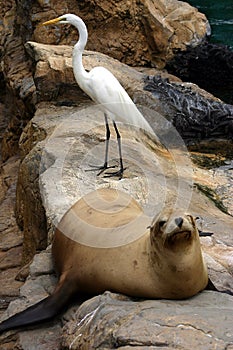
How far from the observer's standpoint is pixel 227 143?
23.9 ft

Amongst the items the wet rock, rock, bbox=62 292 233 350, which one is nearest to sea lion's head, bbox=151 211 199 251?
rock, bbox=62 292 233 350

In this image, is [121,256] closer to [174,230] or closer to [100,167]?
[174,230]

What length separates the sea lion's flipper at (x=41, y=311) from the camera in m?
3.73

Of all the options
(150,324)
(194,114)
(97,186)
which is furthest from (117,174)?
(150,324)

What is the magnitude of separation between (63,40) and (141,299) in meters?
6.30

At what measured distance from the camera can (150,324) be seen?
3.12 meters

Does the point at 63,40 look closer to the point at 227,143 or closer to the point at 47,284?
the point at 227,143

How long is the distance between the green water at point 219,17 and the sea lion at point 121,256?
7.98 m

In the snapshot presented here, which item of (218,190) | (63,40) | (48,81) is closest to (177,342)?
(218,190)

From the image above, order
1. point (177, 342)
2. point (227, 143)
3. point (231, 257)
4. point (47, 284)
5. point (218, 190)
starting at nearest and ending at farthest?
point (177, 342), point (47, 284), point (231, 257), point (218, 190), point (227, 143)

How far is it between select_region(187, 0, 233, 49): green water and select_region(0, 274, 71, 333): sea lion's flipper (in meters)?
8.45

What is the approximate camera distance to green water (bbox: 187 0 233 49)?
39.5 feet

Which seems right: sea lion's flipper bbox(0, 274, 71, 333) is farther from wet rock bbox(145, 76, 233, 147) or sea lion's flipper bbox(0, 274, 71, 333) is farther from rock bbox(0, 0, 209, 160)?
rock bbox(0, 0, 209, 160)

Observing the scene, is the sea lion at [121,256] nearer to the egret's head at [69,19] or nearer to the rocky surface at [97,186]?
the rocky surface at [97,186]
